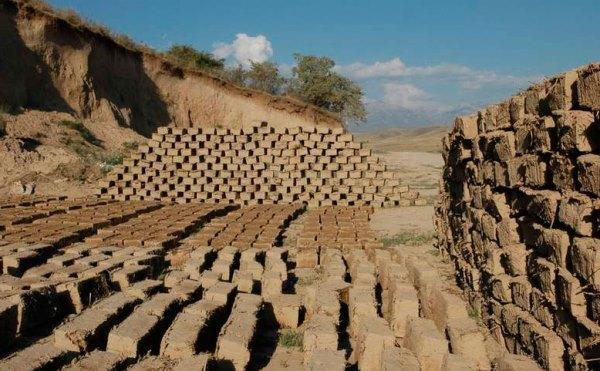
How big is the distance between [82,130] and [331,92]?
30414mm

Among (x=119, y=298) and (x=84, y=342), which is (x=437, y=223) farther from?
(x=84, y=342)

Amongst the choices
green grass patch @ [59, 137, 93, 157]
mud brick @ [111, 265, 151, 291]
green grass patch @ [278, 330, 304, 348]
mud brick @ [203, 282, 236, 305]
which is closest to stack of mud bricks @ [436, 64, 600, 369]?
green grass patch @ [278, 330, 304, 348]

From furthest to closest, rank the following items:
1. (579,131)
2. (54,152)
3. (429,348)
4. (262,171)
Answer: (54,152) → (262,171) → (429,348) → (579,131)

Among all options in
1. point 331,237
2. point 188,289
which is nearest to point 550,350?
point 188,289

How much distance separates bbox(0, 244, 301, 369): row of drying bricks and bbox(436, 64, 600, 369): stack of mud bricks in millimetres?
2064

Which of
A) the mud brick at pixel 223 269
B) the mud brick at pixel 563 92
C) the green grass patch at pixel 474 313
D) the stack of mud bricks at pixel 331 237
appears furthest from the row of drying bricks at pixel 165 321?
the mud brick at pixel 563 92

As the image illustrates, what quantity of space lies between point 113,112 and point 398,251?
62.0 feet

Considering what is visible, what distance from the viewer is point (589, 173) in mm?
3250

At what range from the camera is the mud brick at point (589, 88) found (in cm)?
314

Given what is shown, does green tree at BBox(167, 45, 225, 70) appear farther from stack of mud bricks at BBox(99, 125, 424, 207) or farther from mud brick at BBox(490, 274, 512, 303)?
mud brick at BBox(490, 274, 512, 303)

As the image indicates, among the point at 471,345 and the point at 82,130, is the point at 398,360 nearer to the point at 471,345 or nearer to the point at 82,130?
the point at 471,345

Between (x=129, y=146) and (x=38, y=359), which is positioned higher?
(x=129, y=146)

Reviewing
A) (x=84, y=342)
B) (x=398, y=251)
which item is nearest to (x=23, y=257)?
(x=84, y=342)

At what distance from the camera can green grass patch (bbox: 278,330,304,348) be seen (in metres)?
4.94
